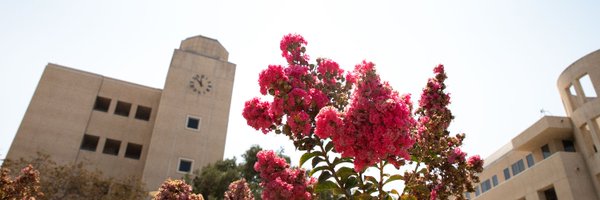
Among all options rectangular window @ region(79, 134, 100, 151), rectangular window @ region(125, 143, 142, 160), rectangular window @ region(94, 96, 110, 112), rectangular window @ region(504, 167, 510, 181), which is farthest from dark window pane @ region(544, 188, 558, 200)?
rectangular window @ region(94, 96, 110, 112)

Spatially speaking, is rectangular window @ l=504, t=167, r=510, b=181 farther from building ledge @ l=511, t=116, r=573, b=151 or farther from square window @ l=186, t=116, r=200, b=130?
square window @ l=186, t=116, r=200, b=130

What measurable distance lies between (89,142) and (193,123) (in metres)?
8.82

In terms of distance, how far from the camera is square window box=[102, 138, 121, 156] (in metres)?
33.9

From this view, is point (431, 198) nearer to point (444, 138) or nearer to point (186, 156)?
point (444, 138)

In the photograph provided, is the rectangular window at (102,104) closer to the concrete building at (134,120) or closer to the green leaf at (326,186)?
the concrete building at (134,120)

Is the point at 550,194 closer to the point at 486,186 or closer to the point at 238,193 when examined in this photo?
the point at 486,186

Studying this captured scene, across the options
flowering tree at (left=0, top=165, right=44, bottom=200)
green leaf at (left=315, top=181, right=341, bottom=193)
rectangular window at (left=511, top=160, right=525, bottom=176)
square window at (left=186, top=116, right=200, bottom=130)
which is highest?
square window at (left=186, top=116, right=200, bottom=130)

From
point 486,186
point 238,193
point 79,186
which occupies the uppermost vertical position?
point 486,186

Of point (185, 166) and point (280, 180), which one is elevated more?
point (185, 166)

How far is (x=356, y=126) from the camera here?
128 inches

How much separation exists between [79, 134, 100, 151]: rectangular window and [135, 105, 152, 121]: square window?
4.39 m

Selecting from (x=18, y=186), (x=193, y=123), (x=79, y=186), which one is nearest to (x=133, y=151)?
(x=193, y=123)

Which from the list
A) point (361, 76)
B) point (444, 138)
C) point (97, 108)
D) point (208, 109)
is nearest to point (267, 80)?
point (361, 76)

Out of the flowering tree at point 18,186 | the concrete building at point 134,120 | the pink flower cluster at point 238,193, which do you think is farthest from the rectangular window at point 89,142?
the pink flower cluster at point 238,193
